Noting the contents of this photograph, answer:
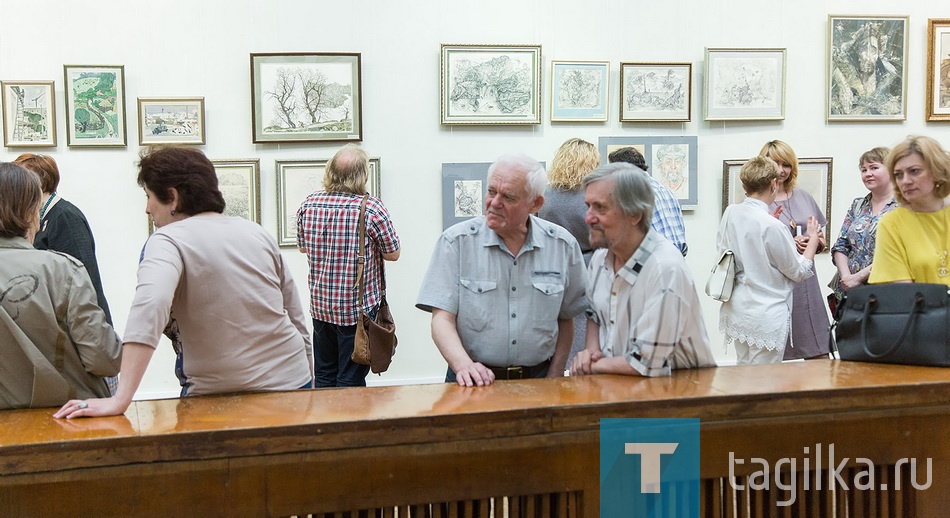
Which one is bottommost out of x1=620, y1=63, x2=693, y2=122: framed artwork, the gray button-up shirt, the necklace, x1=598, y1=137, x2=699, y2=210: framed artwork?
the gray button-up shirt

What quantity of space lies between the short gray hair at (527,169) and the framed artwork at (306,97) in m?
3.51

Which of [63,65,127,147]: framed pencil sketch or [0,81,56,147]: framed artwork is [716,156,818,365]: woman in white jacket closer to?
[63,65,127,147]: framed pencil sketch

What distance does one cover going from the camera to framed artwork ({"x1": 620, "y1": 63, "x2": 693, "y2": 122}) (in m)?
6.76

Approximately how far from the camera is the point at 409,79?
21.5ft

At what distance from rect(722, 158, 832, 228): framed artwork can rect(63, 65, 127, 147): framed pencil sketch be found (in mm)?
4539

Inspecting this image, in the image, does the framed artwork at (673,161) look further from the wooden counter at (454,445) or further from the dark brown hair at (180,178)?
the dark brown hair at (180,178)

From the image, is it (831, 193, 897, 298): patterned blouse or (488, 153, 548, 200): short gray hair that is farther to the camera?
(831, 193, 897, 298): patterned blouse

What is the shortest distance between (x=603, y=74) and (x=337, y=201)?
269 centimetres

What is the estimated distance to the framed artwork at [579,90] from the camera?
263 inches

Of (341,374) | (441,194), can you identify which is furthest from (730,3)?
(341,374)

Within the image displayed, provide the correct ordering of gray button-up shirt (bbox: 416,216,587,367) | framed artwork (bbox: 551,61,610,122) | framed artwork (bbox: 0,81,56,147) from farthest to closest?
1. framed artwork (bbox: 551,61,610,122)
2. framed artwork (bbox: 0,81,56,147)
3. gray button-up shirt (bbox: 416,216,587,367)

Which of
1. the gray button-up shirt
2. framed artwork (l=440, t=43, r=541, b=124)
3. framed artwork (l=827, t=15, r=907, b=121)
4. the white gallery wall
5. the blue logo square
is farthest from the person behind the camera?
framed artwork (l=827, t=15, r=907, b=121)

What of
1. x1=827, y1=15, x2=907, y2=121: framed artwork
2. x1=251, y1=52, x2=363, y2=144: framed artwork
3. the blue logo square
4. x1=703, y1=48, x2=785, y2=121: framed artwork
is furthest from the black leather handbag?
x1=827, y1=15, x2=907, y2=121: framed artwork

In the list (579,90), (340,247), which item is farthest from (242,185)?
(579,90)
